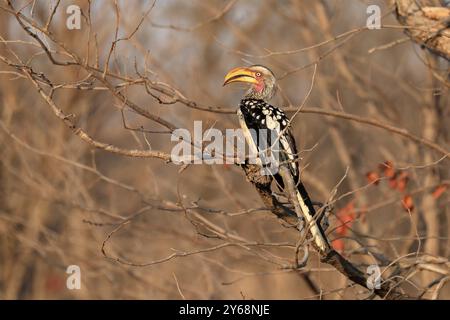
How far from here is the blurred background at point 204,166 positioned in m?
4.61

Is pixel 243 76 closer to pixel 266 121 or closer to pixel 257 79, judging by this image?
pixel 257 79

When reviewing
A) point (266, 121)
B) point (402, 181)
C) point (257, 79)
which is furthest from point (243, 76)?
point (402, 181)

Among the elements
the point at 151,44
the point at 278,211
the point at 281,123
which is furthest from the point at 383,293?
the point at 151,44

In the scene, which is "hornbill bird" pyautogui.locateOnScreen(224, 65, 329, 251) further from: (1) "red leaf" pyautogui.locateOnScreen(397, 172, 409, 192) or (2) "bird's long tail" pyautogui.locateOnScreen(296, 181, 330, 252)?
(1) "red leaf" pyautogui.locateOnScreen(397, 172, 409, 192)

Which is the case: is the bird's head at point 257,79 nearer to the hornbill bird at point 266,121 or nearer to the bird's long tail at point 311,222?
the hornbill bird at point 266,121

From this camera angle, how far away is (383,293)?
3.74 metres

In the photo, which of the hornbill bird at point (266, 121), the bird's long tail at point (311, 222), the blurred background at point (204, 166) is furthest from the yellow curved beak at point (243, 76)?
the bird's long tail at point (311, 222)

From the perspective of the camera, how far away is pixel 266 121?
4.11 meters

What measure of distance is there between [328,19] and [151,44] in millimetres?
1912

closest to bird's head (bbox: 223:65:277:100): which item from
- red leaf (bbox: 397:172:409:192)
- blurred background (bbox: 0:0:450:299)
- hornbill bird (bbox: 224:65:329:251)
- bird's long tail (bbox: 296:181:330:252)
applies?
hornbill bird (bbox: 224:65:329:251)

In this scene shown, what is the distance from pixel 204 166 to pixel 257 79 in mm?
1349

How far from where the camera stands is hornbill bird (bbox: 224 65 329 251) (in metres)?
3.68

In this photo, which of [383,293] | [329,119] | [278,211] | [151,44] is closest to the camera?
[278,211]
